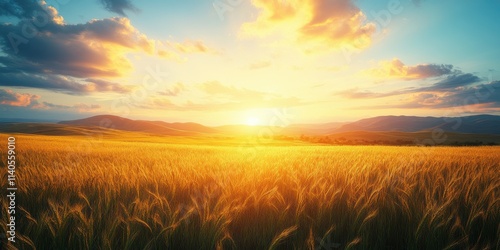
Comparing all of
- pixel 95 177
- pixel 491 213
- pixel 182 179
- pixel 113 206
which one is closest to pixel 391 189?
pixel 491 213

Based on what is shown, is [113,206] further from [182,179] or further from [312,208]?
[312,208]

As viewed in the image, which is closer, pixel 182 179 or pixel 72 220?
pixel 72 220

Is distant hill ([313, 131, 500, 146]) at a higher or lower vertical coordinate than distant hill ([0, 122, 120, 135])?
lower

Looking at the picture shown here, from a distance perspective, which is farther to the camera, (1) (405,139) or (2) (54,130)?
(1) (405,139)

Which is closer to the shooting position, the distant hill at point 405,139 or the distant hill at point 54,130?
the distant hill at point 405,139

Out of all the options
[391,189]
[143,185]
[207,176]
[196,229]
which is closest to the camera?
[196,229]

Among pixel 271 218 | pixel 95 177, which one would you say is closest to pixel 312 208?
pixel 271 218

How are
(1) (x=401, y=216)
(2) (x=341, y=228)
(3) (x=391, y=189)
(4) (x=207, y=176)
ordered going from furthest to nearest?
(4) (x=207, y=176) < (3) (x=391, y=189) < (1) (x=401, y=216) < (2) (x=341, y=228)

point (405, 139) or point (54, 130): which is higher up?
point (54, 130)

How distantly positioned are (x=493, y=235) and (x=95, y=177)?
423cm

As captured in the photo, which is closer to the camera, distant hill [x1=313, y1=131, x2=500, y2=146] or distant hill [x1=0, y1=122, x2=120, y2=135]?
distant hill [x1=313, y1=131, x2=500, y2=146]

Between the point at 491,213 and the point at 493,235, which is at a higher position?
the point at 491,213

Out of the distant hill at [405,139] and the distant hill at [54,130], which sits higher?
the distant hill at [54,130]

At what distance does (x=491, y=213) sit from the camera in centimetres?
202
